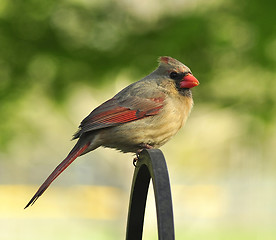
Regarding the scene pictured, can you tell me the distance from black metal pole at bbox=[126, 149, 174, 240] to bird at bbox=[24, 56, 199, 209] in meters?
0.51

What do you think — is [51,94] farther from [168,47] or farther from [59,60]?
[168,47]

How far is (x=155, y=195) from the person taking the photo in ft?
5.81

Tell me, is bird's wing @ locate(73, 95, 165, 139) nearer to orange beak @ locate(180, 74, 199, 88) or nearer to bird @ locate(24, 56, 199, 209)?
bird @ locate(24, 56, 199, 209)

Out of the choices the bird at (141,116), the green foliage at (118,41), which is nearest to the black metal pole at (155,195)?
the bird at (141,116)

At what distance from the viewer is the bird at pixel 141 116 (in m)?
2.75

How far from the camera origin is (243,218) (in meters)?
17.3

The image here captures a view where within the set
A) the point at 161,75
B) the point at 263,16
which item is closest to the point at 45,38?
the point at 263,16

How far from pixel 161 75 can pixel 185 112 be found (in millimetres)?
254

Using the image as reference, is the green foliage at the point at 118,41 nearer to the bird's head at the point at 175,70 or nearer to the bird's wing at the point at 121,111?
the bird's head at the point at 175,70

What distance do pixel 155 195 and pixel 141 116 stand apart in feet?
3.58

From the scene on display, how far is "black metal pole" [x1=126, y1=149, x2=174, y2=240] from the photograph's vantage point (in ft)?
5.49

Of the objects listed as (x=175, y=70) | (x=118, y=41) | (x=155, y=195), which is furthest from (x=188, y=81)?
(x=118, y=41)

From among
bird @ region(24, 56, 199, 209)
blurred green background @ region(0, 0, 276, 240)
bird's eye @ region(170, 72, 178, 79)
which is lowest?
bird @ region(24, 56, 199, 209)

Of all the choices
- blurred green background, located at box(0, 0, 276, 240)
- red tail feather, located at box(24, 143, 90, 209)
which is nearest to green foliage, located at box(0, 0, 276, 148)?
blurred green background, located at box(0, 0, 276, 240)
